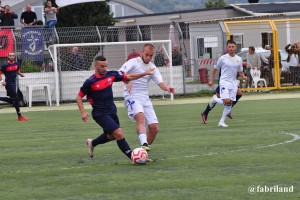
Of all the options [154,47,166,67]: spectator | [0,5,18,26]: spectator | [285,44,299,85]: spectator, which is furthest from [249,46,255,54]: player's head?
[0,5,18,26]: spectator

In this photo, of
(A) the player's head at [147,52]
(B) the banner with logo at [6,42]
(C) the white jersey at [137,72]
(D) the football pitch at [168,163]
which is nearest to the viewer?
(D) the football pitch at [168,163]

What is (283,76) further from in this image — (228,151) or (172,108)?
(228,151)

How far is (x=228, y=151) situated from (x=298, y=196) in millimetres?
4654

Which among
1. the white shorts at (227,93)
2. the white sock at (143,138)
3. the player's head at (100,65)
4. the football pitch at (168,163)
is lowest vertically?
the football pitch at (168,163)

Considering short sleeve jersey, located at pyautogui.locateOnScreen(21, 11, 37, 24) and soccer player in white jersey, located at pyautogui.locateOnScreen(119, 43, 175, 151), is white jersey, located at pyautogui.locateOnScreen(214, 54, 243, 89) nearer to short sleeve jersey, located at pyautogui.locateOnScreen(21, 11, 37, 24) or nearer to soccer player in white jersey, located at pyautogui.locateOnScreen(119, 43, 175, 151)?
soccer player in white jersey, located at pyautogui.locateOnScreen(119, 43, 175, 151)

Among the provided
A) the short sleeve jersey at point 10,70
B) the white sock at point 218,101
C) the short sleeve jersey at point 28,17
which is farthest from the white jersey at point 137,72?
the short sleeve jersey at point 28,17

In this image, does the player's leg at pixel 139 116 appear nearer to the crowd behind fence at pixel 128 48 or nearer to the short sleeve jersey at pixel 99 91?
the short sleeve jersey at pixel 99 91

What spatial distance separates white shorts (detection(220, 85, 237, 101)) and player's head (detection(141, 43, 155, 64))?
17.9 ft

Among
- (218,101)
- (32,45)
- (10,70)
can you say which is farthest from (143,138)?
(32,45)

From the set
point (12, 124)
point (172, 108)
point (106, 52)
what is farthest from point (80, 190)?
point (106, 52)

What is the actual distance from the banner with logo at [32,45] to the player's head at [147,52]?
19.2m

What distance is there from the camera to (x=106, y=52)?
3422 cm

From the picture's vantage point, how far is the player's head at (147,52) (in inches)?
551

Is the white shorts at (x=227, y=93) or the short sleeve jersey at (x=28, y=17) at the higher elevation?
the short sleeve jersey at (x=28, y=17)
